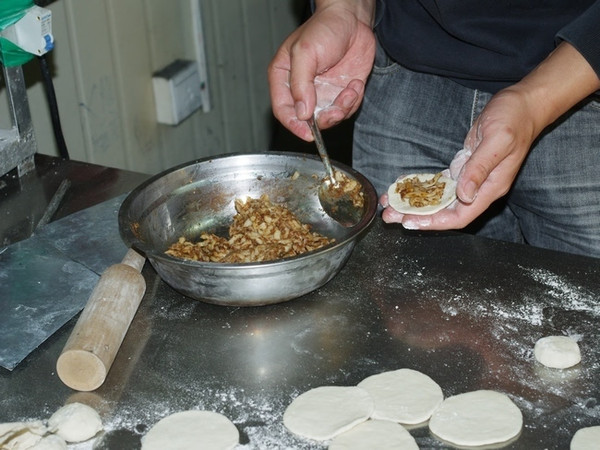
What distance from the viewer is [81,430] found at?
4.10 feet

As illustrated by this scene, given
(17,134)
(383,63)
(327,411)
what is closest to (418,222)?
(327,411)

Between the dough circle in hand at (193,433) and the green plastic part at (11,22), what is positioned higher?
the green plastic part at (11,22)

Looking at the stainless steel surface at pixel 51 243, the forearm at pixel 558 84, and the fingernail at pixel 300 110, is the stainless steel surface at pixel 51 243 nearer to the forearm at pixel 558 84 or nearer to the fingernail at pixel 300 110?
the fingernail at pixel 300 110

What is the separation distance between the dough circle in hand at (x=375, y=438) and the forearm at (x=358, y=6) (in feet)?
3.45

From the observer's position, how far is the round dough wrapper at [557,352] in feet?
4.43

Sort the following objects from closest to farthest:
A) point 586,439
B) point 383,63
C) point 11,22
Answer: point 586,439 < point 11,22 < point 383,63

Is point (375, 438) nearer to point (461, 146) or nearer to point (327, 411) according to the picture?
point (327, 411)

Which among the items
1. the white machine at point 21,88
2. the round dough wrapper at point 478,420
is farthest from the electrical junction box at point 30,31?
the round dough wrapper at point 478,420

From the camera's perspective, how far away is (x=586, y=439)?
47.8 inches

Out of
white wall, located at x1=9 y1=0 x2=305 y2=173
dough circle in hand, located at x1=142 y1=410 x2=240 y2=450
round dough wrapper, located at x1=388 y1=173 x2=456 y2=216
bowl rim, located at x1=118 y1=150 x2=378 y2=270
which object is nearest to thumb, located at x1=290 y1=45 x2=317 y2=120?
bowl rim, located at x1=118 y1=150 x2=378 y2=270

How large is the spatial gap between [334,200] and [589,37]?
23.0 inches

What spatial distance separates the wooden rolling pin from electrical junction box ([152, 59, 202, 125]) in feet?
5.07

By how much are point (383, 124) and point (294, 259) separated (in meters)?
0.79

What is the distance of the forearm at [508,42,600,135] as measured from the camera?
1600 mm
